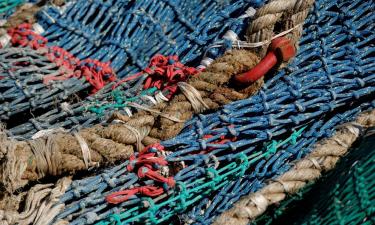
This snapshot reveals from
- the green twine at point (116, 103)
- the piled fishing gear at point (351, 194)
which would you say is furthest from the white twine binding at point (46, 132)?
the piled fishing gear at point (351, 194)

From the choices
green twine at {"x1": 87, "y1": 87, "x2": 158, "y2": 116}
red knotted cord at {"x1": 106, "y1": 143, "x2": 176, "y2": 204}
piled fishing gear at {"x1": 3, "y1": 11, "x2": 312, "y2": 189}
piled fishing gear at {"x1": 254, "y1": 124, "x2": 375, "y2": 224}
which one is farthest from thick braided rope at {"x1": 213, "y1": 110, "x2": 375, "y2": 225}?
green twine at {"x1": 87, "y1": 87, "x2": 158, "y2": 116}

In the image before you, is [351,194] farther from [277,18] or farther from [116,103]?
[116,103]

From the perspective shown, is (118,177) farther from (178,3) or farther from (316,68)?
(178,3)

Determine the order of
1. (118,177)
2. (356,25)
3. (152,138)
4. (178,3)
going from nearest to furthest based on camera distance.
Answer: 1. (118,177)
2. (152,138)
3. (356,25)
4. (178,3)

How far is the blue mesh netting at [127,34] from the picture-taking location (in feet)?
6.75

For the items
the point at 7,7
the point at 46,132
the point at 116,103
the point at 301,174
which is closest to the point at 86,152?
the point at 46,132

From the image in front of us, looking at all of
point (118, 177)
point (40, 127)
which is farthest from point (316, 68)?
point (40, 127)

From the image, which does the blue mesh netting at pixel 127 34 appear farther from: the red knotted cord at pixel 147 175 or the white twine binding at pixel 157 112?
the red knotted cord at pixel 147 175

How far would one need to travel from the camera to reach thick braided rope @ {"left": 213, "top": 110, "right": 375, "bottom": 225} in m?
1.69

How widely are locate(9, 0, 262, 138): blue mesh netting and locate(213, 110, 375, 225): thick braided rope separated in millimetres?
515

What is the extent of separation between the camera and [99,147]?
5.78ft

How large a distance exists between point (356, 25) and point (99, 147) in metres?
1.07

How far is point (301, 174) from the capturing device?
1.78 m

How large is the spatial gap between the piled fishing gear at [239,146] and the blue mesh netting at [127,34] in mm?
277
